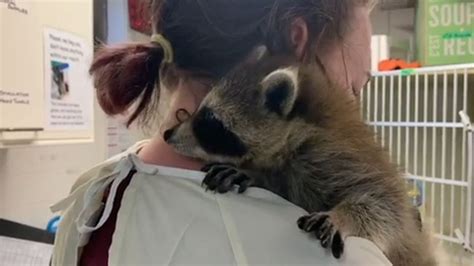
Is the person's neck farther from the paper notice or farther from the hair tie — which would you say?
the paper notice

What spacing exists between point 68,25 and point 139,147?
84 cm

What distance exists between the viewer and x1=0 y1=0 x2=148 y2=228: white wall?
1.93 metres

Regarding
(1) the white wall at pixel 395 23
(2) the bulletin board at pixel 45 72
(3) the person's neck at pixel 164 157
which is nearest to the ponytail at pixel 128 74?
(3) the person's neck at pixel 164 157

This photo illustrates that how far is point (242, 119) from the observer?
3.44 feet

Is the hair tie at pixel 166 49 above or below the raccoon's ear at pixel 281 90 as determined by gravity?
above

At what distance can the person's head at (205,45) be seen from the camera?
0.95m

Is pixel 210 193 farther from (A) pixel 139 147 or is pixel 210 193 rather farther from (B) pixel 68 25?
(B) pixel 68 25

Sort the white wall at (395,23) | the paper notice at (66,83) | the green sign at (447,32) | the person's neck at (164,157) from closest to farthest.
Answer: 1. the person's neck at (164,157)
2. the paper notice at (66,83)
3. the green sign at (447,32)
4. the white wall at (395,23)

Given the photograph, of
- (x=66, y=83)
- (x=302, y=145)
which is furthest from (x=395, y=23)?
(x=302, y=145)

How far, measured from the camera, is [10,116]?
149cm

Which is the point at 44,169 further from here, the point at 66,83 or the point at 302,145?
the point at 302,145

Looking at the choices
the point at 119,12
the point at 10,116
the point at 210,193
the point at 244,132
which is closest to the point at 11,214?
the point at 10,116

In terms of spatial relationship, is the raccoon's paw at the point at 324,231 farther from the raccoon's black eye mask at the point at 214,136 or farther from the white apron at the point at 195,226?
the raccoon's black eye mask at the point at 214,136

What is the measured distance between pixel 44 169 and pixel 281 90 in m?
1.34
